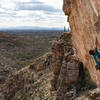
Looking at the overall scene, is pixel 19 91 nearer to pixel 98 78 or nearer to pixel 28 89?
pixel 28 89

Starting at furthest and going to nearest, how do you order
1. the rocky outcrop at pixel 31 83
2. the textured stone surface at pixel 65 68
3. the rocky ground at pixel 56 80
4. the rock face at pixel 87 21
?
1. the rocky outcrop at pixel 31 83
2. the textured stone surface at pixel 65 68
3. the rocky ground at pixel 56 80
4. the rock face at pixel 87 21

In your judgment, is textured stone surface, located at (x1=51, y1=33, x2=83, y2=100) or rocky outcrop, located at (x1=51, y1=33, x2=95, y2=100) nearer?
rocky outcrop, located at (x1=51, y1=33, x2=95, y2=100)

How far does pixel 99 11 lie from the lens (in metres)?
7.63

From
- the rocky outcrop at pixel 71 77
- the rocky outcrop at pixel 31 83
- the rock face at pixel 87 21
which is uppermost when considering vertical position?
the rock face at pixel 87 21

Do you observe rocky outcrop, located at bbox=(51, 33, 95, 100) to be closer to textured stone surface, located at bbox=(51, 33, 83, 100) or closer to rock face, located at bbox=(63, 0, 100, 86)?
textured stone surface, located at bbox=(51, 33, 83, 100)

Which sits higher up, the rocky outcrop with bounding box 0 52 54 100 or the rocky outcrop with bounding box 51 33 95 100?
the rocky outcrop with bounding box 51 33 95 100

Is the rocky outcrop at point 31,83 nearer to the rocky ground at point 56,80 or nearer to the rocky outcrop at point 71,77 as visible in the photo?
the rocky ground at point 56,80

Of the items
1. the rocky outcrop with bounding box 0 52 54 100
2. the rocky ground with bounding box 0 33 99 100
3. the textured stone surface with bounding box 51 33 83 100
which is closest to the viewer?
the rocky ground with bounding box 0 33 99 100

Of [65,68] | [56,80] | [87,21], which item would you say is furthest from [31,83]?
[87,21]

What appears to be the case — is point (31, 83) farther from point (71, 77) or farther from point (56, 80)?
point (71, 77)

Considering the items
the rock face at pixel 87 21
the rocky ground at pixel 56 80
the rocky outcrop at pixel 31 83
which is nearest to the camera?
the rock face at pixel 87 21

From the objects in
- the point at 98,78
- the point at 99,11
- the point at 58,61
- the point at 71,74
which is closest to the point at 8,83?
the point at 58,61

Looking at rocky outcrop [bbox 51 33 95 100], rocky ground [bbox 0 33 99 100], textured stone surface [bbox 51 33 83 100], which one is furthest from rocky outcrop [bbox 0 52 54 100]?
rocky outcrop [bbox 51 33 95 100]

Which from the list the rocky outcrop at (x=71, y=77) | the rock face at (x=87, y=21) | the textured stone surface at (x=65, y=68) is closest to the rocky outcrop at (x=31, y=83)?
the textured stone surface at (x=65, y=68)
